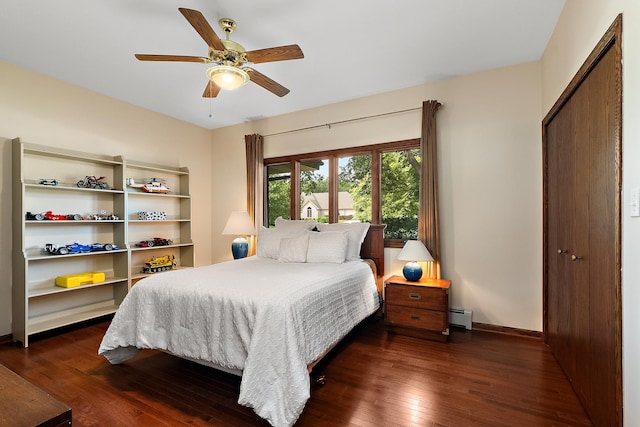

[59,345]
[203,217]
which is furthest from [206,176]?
[59,345]

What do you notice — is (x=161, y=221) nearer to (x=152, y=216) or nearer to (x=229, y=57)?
(x=152, y=216)

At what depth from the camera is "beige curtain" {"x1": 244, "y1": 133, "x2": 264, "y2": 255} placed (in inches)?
178

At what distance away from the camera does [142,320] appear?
2.24 meters

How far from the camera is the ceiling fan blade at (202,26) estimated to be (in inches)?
69.6

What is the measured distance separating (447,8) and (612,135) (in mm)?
1442

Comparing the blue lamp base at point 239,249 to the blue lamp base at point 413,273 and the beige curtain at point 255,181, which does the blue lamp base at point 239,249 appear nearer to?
the beige curtain at point 255,181

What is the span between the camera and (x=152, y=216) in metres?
4.16

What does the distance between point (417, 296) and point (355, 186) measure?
5.34 feet

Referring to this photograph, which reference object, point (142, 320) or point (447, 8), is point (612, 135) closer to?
point (447, 8)

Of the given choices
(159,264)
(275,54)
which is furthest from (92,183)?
(275,54)

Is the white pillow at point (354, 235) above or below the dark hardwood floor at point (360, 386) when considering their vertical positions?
above

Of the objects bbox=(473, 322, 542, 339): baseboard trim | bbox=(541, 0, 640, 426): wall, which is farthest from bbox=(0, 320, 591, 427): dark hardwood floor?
bbox=(541, 0, 640, 426): wall

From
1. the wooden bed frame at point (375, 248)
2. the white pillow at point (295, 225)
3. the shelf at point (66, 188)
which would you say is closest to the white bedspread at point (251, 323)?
the wooden bed frame at point (375, 248)

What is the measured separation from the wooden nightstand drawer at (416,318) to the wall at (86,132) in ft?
10.7
